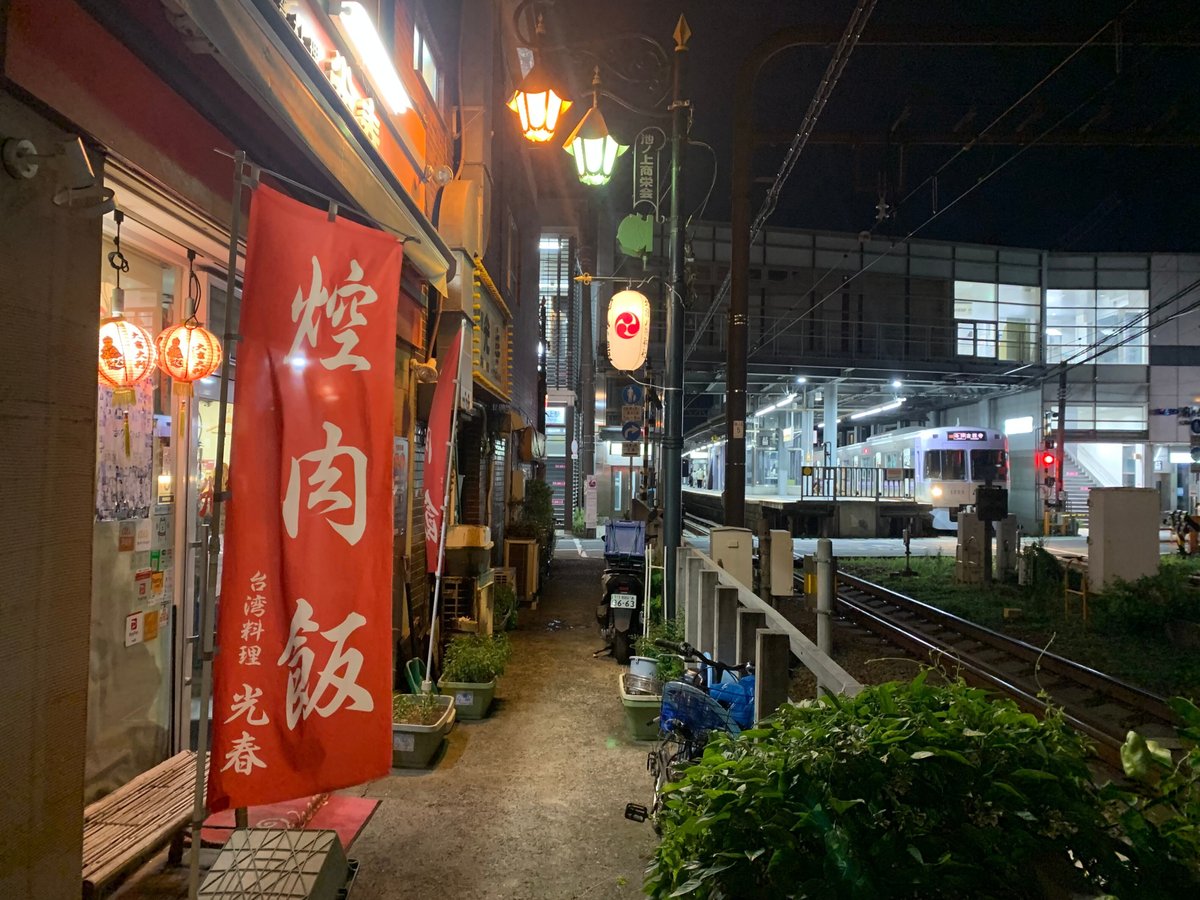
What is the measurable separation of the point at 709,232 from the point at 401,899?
31.7 metres

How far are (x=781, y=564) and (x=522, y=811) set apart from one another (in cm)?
693

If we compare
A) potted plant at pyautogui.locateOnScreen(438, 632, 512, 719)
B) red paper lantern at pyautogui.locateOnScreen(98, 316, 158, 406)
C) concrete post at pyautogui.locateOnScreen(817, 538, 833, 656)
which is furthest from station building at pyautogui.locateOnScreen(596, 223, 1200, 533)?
red paper lantern at pyautogui.locateOnScreen(98, 316, 158, 406)

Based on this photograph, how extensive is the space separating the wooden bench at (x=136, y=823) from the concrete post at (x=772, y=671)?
2.96m

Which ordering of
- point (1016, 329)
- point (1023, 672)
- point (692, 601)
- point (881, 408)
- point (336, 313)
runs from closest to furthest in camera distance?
1. point (336, 313)
2. point (692, 601)
3. point (1023, 672)
4. point (1016, 329)
5. point (881, 408)

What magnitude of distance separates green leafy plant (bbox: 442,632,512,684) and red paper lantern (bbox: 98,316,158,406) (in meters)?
3.89

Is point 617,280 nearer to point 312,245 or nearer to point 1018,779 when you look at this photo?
point 312,245

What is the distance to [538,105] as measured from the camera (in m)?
8.12

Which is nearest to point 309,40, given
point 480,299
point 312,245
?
point 312,245

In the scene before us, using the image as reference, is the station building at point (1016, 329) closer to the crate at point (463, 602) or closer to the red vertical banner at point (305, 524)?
the crate at point (463, 602)

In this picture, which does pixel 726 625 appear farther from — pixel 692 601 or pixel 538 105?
pixel 538 105

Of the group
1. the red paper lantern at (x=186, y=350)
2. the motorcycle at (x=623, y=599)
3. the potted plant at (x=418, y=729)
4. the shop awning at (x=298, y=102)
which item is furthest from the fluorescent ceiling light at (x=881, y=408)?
the red paper lantern at (x=186, y=350)

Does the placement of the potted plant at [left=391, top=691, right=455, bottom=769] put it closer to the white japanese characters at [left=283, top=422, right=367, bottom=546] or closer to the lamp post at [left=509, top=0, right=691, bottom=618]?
the white japanese characters at [left=283, top=422, right=367, bottom=546]

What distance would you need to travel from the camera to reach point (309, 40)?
15.5 ft

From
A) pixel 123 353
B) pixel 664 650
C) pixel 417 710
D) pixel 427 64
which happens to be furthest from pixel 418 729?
pixel 427 64
